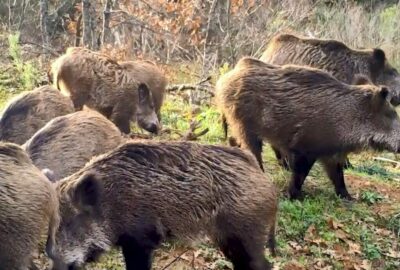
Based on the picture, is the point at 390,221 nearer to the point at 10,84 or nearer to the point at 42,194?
the point at 42,194

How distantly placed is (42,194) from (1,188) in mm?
283

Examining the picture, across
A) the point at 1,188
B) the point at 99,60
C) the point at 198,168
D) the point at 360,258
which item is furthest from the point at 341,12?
the point at 1,188

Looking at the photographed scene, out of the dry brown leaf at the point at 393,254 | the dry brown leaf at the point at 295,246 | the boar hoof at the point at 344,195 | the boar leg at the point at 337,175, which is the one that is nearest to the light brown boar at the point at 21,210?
the dry brown leaf at the point at 295,246

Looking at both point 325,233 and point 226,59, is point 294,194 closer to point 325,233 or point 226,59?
point 325,233

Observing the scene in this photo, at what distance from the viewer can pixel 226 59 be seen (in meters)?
16.2

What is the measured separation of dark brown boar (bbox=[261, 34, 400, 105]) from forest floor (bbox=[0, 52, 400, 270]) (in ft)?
4.49

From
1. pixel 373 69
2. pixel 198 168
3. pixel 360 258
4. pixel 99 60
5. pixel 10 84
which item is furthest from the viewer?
pixel 10 84

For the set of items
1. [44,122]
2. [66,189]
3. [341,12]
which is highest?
[66,189]

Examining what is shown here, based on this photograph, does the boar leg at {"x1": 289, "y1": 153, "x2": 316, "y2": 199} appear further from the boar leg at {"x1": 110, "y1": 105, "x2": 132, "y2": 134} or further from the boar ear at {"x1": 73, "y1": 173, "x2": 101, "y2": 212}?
the boar ear at {"x1": 73, "y1": 173, "x2": 101, "y2": 212}

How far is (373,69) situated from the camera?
1076 centimetres

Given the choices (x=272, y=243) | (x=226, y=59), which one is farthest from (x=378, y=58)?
(x=226, y=59)

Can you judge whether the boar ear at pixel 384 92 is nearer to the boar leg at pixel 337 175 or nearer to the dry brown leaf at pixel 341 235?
the boar leg at pixel 337 175

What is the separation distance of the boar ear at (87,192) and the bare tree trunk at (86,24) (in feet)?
26.2

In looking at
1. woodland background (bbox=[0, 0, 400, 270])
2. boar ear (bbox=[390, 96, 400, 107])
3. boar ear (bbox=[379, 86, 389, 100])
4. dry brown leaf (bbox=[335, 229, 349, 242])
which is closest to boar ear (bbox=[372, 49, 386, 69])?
boar ear (bbox=[390, 96, 400, 107])
